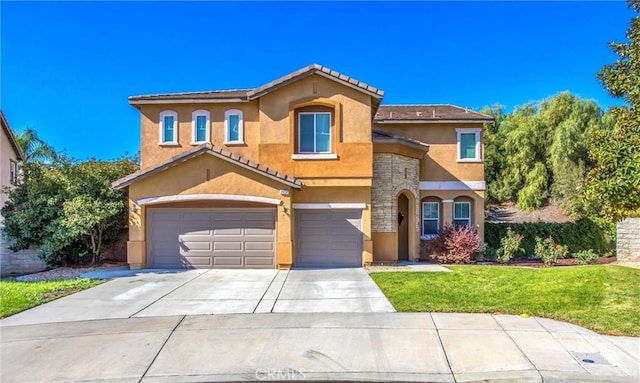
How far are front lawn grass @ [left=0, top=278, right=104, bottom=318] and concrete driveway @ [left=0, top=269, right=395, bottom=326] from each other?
0.37 meters

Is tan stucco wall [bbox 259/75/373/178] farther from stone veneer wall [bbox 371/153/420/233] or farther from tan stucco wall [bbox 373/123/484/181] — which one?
tan stucco wall [bbox 373/123/484/181]

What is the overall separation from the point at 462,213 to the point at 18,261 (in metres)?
19.5

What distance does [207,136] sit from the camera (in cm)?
1739

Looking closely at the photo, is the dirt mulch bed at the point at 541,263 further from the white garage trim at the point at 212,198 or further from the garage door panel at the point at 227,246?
the garage door panel at the point at 227,246

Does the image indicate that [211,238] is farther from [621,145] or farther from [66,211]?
[621,145]

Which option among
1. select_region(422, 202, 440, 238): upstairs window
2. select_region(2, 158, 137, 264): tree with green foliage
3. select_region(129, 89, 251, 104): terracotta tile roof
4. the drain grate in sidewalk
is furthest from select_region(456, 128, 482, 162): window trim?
select_region(2, 158, 137, 264): tree with green foliage

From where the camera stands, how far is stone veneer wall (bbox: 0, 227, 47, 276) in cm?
1589

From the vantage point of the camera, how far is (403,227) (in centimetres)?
1811

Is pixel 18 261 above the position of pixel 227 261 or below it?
below

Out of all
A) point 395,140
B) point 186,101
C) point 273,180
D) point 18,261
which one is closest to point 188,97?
point 186,101

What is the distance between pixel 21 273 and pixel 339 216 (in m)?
13.0

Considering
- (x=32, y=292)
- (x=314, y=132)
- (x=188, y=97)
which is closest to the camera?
(x=32, y=292)

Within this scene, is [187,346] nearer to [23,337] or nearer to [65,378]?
[65,378]

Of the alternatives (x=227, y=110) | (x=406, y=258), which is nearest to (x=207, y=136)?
(x=227, y=110)
